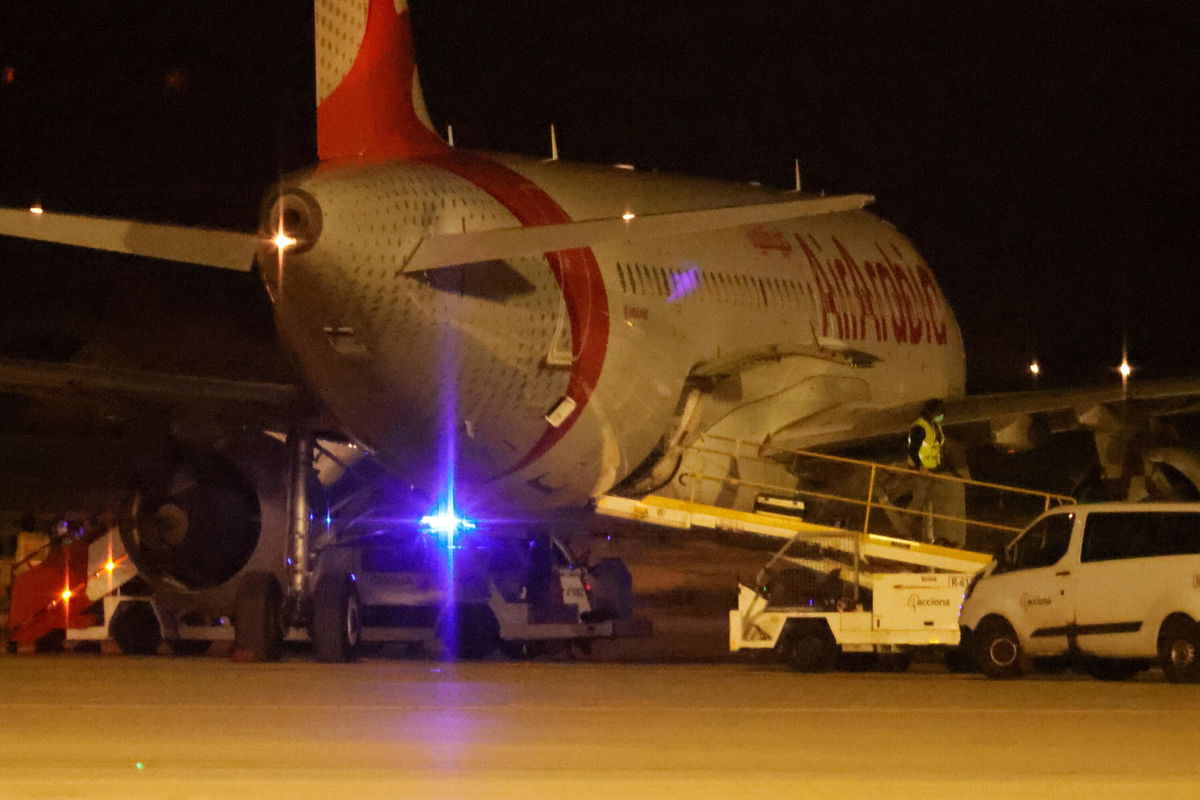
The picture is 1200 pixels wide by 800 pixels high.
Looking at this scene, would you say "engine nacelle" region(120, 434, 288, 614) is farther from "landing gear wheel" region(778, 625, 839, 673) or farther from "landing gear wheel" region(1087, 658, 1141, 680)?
"landing gear wheel" region(1087, 658, 1141, 680)

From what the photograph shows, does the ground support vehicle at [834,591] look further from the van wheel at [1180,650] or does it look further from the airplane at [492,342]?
the van wheel at [1180,650]

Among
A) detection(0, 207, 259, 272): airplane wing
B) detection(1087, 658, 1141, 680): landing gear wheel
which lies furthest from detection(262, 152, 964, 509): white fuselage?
detection(1087, 658, 1141, 680): landing gear wheel

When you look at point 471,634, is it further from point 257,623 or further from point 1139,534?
point 1139,534

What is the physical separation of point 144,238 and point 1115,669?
9.29m

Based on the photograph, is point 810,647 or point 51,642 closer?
point 810,647

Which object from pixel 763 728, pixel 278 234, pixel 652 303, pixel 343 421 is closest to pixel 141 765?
pixel 763 728

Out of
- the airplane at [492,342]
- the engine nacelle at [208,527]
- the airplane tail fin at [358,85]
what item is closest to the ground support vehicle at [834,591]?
the airplane at [492,342]

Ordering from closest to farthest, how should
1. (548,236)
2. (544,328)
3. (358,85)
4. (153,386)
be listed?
1. (548,236)
2. (544,328)
3. (358,85)
4. (153,386)

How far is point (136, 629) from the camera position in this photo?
915 inches

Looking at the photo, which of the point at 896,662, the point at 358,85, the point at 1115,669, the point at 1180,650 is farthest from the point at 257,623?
the point at 1180,650

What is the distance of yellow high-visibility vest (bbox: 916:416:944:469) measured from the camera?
2247 cm

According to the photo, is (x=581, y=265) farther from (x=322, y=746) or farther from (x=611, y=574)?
(x=322, y=746)

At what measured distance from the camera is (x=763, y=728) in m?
12.6

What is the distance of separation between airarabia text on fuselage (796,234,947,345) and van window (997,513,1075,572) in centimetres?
571
